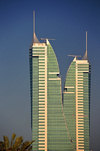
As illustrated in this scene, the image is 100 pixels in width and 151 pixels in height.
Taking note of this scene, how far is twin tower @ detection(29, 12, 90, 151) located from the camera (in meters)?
182

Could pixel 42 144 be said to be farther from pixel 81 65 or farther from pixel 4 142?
pixel 4 142

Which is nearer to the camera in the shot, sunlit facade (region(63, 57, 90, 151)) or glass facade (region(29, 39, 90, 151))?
glass facade (region(29, 39, 90, 151))

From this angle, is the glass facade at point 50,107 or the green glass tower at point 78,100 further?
the green glass tower at point 78,100

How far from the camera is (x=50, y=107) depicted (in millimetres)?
184625

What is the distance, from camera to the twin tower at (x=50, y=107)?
182500mm

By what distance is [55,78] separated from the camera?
7269 inches

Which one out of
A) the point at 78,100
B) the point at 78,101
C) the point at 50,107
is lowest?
the point at 50,107

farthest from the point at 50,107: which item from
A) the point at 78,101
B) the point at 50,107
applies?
the point at 78,101

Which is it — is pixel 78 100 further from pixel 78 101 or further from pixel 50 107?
pixel 50 107

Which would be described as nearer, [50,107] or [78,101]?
[50,107]

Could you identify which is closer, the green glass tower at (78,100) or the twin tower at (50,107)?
the twin tower at (50,107)

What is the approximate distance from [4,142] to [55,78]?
9181cm

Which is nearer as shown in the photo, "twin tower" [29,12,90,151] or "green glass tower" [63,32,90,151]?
"twin tower" [29,12,90,151]

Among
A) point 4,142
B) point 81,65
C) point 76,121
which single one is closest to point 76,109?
point 76,121
